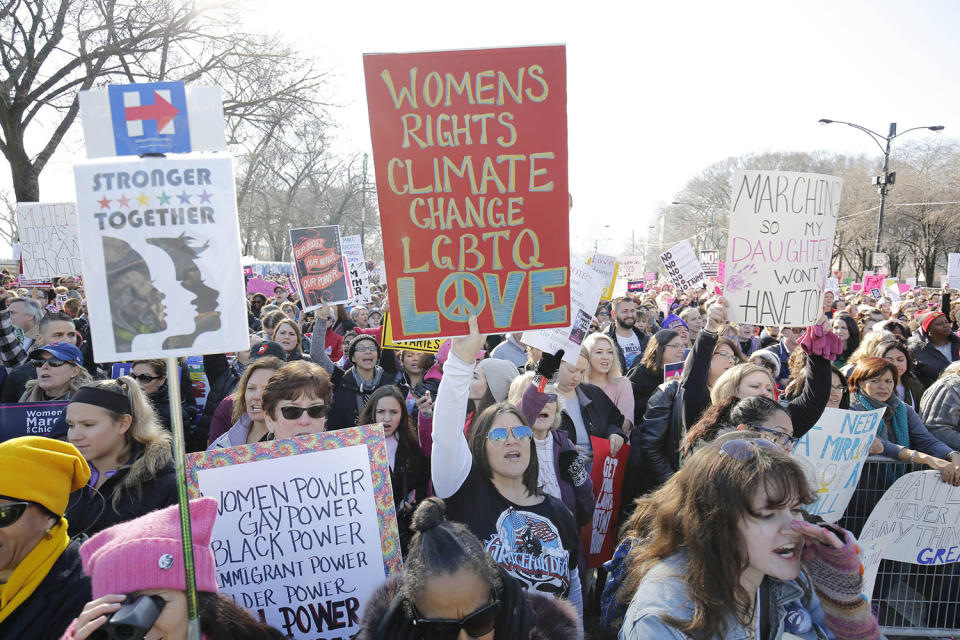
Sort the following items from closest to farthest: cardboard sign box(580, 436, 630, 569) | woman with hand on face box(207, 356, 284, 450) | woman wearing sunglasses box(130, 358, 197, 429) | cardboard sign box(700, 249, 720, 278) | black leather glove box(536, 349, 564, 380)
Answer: black leather glove box(536, 349, 564, 380) < woman with hand on face box(207, 356, 284, 450) < cardboard sign box(580, 436, 630, 569) < woman wearing sunglasses box(130, 358, 197, 429) < cardboard sign box(700, 249, 720, 278)

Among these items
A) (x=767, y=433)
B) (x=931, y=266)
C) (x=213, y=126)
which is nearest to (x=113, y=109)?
(x=213, y=126)

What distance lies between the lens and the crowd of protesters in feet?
6.35

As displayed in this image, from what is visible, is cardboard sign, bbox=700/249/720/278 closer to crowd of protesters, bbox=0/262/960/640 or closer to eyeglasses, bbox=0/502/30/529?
crowd of protesters, bbox=0/262/960/640

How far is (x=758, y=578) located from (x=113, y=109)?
255cm

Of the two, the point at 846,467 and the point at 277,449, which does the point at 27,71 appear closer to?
the point at 277,449

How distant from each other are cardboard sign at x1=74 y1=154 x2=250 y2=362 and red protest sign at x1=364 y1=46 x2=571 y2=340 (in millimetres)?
764

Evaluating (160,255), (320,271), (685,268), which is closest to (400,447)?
(160,255)

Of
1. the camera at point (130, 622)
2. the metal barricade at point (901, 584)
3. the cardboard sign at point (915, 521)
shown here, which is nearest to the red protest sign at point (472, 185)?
the camera at point (130, 622)

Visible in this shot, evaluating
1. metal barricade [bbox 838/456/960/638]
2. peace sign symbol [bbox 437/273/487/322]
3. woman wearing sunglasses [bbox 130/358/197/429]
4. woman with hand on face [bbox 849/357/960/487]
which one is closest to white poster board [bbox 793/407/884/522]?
metal barricade [bbox 838/456/960/638]

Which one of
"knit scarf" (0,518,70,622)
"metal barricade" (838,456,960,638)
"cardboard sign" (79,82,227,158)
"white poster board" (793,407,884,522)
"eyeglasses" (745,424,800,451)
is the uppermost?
"cardboard sign" (79,82,227,158)

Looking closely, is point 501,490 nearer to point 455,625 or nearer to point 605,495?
point 455,625

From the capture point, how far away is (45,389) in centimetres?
451

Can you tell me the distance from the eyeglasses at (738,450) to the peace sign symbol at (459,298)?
1136 mm

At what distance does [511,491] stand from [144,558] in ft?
5.27
